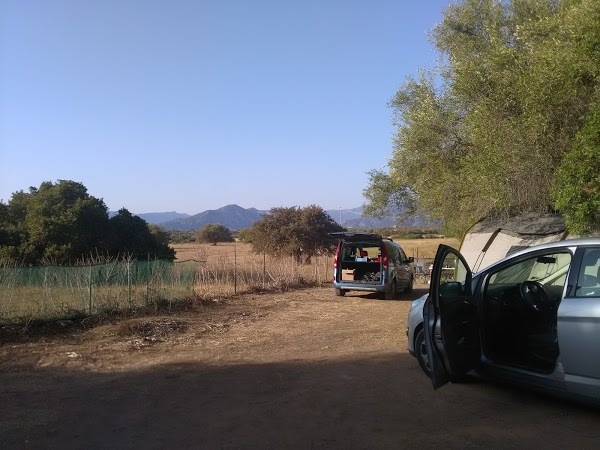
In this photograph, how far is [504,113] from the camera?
533 inches

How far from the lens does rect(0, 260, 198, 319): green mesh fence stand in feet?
32.0

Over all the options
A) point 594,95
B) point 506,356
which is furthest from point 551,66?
point 506,356

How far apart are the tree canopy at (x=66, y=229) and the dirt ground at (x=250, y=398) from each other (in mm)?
13745

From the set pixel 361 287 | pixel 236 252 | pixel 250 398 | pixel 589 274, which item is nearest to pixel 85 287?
pixel 250 398

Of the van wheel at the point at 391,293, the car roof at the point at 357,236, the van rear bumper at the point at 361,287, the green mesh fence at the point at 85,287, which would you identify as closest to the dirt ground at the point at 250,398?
the green mesh fence at the point at 85,287

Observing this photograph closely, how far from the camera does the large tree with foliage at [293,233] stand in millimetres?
30500

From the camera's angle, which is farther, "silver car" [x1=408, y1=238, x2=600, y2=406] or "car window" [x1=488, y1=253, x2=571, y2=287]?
"car window" [x1=488, y1=253, x2=571, y2=287]

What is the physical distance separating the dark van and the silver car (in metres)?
8.38

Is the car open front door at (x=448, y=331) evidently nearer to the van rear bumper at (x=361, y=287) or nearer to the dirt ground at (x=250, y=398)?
the dirt ground at (x=250, y=398)

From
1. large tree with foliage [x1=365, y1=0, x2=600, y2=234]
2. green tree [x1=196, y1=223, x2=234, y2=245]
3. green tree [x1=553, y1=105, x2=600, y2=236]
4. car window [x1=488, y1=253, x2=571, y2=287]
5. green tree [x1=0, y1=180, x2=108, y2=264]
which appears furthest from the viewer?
green tree [x1=196, y1=223, x2=234, y2=245]

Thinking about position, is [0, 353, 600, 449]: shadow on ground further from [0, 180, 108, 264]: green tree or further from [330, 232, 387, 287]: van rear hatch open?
[0, 180, 108, 264]: green tree

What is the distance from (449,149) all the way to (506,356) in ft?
35.5

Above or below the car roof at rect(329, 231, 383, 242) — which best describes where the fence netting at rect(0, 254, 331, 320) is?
below

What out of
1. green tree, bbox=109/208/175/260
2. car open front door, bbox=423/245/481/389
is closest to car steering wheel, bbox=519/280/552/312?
car open front door, bbox=423/245/481/389
